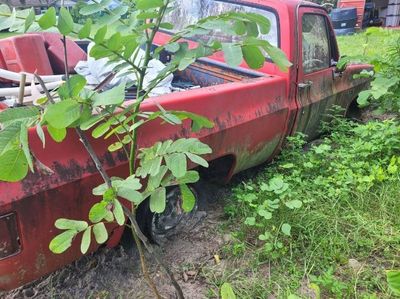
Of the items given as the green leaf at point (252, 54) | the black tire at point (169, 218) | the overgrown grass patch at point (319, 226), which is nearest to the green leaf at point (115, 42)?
the green leaf at point (252, 54)

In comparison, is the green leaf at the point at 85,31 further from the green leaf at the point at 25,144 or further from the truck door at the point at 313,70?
the truck door at the point at 313,70

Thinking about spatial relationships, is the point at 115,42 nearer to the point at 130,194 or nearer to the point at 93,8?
the point at 93,8

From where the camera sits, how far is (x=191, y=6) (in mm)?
3605

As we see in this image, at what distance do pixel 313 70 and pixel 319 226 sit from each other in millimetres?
1431

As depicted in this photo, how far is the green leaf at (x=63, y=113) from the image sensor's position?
125 centimetres

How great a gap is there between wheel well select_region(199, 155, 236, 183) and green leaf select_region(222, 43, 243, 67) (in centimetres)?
146

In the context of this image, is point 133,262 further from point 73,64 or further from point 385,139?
point 385,139

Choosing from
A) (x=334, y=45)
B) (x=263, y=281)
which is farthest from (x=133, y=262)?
(x=334, y=45)

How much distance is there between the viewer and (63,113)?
128 cm

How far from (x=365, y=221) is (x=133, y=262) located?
1561 millimetres

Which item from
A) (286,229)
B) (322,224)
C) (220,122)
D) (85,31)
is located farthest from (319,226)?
(85,31)

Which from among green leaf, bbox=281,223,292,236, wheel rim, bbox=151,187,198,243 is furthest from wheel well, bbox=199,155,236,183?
green leaf, bbox=281,223,292,236

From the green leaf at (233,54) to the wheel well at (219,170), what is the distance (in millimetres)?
1461

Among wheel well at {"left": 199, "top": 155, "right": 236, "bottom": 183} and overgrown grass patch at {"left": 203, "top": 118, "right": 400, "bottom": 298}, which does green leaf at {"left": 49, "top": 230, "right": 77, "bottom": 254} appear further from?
wheel well at {"left": 199, "top": 155, "right": 236, "bottom": 183}
